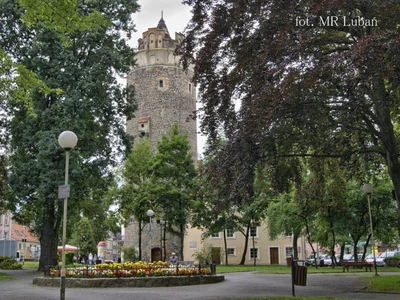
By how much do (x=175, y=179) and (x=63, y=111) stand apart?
15.3 meters

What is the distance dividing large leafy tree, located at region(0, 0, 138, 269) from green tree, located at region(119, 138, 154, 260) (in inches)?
300

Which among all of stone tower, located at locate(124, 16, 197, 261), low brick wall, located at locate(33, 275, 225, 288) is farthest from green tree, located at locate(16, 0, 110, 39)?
stone tower, located at locate(124, 16, 197, 261)

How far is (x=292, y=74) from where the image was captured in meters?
12.4

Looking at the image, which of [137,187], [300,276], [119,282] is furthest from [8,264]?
[300,276]

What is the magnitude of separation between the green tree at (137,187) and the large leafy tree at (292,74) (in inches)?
832

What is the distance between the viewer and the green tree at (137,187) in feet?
121

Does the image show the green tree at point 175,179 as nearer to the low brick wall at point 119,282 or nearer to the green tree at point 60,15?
the low brick wall at point 119,282

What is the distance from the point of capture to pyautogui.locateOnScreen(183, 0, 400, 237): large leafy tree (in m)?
12.2

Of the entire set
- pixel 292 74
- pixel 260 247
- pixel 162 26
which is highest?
pixel 162 26

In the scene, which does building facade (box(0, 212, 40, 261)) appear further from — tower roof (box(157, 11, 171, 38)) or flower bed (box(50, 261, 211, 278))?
flower bed (box(50, 261, 211, 278))

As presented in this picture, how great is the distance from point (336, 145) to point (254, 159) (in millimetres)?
4252

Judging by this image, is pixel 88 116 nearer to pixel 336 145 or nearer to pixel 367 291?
pixel 336 145

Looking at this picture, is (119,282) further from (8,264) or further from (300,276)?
(8,264)

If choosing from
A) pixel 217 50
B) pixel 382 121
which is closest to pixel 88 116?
pixel 217 50
